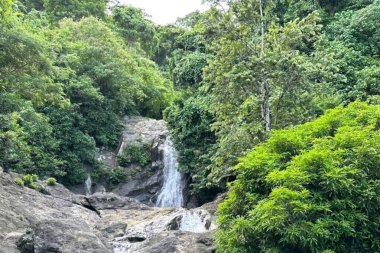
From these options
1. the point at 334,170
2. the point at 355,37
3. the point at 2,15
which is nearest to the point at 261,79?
the point at 334,170

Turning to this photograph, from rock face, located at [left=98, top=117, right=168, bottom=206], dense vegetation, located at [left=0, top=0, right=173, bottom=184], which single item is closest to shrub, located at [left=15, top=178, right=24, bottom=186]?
dense vegetation, located at [left=0, top=0, right=173, bottom=184]

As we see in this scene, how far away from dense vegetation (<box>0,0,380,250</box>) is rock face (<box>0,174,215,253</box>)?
2.01 m

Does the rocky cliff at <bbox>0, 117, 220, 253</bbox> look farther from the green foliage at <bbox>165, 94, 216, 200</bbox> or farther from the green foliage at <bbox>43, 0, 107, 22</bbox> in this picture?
the green foliage at <bbox>43, 0, 107, 22</bbox>

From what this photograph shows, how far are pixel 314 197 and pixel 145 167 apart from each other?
735 inches

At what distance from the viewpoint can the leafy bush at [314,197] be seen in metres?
8.39

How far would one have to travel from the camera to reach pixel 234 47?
50.0 ft

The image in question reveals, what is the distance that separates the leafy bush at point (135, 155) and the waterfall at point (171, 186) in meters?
1.50

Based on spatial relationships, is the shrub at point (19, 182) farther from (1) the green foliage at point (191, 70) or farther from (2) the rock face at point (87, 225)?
(1) the green foliage at point (191, 70)

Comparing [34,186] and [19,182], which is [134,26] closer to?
[34,186]

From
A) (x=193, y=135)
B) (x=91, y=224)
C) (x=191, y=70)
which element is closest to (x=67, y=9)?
(x=191, y=70)

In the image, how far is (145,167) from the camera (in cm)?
2680

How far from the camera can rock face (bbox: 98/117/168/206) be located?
25.2m

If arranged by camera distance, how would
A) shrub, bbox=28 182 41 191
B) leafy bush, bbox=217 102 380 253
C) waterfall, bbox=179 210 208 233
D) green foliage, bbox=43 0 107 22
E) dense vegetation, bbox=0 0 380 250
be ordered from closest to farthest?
leafy bush, bbox=217 102 380 253 < dense vegetation, bbox=0 0 380 250 < waterfall, bbox=179 210 208 233 < shrub, bbox=28 182 41 191 < green foliage, bbox=43 0 107 22

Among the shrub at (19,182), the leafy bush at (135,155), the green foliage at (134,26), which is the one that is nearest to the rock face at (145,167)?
Result: the leafy bush at (135,155)
